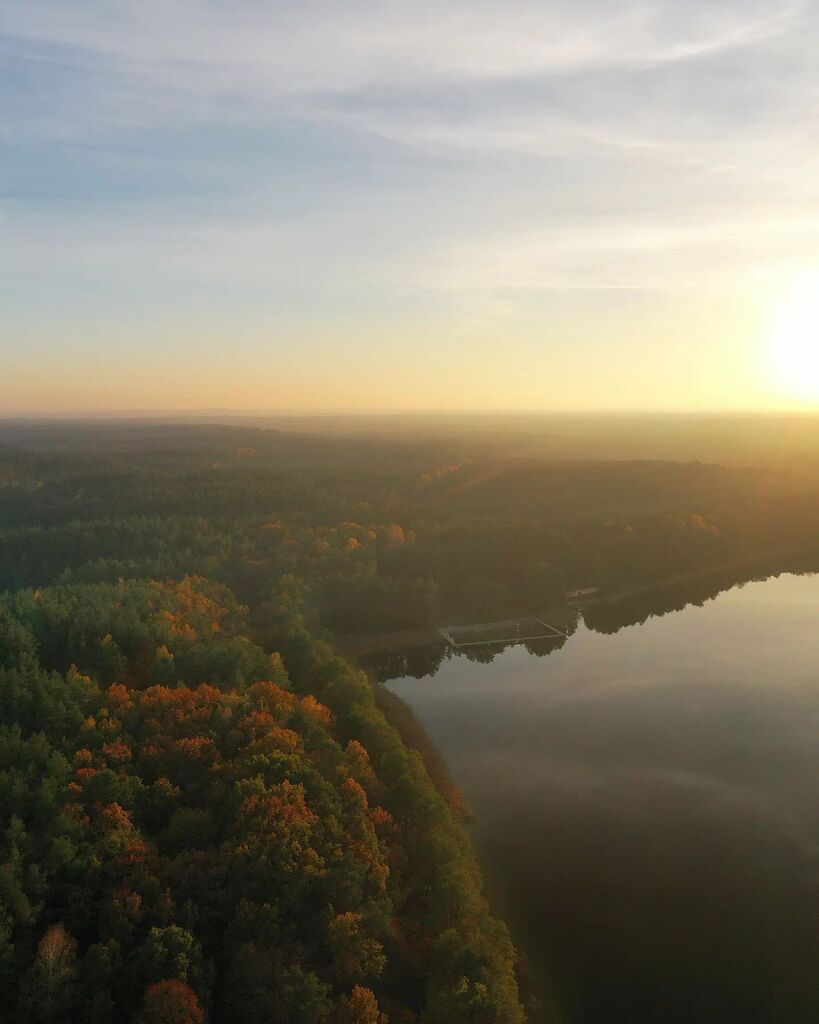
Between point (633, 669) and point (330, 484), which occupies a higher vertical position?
point (330, 484)

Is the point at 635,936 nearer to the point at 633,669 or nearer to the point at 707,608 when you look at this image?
the point at 633,669

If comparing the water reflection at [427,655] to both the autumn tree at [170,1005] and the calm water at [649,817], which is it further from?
the autumn tree at [170,1005]

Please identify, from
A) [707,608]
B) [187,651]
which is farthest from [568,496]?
[187,651]

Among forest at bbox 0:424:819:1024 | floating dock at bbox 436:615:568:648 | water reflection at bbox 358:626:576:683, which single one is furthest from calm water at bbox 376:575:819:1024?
floating dock at bbox 436:615:568:648

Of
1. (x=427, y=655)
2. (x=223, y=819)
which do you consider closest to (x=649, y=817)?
(x=223, y=819)

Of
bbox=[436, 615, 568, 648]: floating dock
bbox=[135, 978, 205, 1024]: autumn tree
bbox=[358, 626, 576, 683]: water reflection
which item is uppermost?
bbox=[135, 978, 205, 1024]: autumn tree

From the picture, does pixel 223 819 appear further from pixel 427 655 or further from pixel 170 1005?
pixel 427 655

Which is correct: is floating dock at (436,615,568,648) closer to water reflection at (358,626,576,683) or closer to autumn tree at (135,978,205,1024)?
water reflection at (358,626,576,683)

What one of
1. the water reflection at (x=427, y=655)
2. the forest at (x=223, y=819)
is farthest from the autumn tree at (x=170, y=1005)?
the water reflection at (x=427, y=655)

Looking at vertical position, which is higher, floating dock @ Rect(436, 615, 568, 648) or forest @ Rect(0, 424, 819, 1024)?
forest @ Rect(0, 424, 819, 1024)
